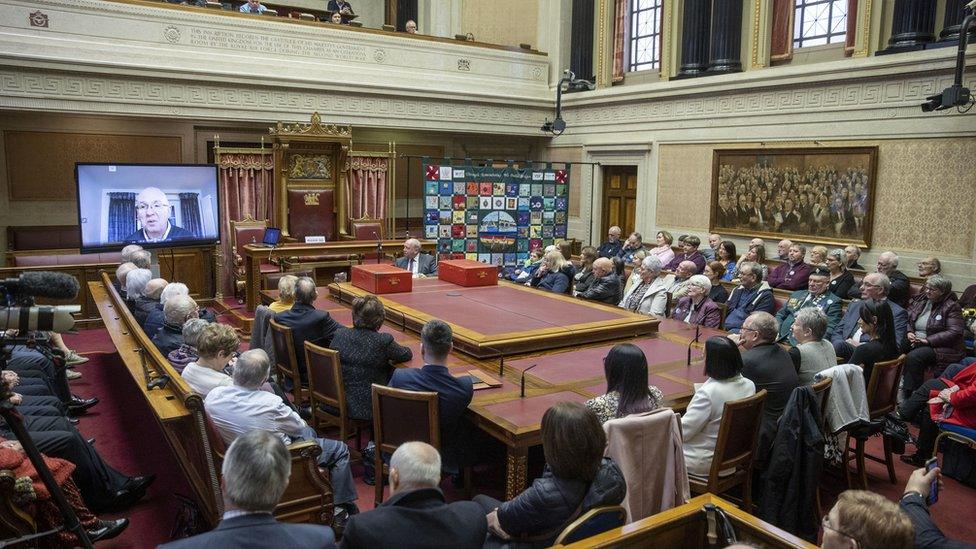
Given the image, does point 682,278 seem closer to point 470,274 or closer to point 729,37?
point 470,274

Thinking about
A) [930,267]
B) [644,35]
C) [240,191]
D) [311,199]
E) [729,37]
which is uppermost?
[644,35]

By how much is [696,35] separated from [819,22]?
1.82 metres

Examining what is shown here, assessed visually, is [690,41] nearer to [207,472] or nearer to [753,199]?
[753,199]

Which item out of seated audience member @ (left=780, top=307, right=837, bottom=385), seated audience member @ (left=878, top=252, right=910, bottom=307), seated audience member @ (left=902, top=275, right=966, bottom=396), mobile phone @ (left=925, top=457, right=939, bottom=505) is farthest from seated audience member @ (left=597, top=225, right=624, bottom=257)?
mobile phone @ (left=925, top=457, right=939, bottom=505)

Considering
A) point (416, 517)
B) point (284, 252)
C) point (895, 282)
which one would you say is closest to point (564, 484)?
point (416, 517)

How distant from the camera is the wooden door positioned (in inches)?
490

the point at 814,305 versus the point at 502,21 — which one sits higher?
the point at 502,21

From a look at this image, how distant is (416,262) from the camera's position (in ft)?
26.9

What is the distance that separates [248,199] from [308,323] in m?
6.46

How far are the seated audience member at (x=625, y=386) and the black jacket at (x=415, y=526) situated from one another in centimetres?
109

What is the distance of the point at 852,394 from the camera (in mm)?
4008

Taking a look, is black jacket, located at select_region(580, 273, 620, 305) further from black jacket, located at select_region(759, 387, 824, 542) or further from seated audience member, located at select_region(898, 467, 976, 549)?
seated audience member, located at select_region(898, 467, 976, 549)

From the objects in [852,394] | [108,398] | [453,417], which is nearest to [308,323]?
[453,417]

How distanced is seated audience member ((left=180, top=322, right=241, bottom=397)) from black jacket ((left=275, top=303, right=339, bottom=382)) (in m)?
1.19
